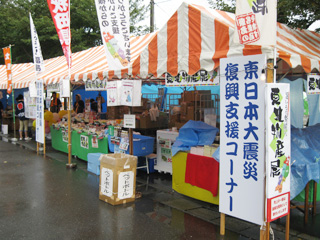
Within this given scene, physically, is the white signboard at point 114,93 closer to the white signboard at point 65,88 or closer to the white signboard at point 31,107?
the white signboard at point 65,88

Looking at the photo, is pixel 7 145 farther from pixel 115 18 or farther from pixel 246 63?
pixel 246 63

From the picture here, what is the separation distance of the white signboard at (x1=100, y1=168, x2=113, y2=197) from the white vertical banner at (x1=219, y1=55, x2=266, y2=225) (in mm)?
2249

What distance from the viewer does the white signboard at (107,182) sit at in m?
5.81

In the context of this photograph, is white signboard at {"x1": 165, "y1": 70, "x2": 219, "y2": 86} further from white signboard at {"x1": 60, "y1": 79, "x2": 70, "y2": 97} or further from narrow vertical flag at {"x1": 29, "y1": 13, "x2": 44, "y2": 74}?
narrow vertical flag at {"x1": 29, "y1": 13, "x2": 44, "y2": 74}

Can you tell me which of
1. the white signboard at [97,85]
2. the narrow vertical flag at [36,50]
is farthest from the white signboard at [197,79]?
the narrow vertical flag at [36,50]

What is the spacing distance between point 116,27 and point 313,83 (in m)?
3.86

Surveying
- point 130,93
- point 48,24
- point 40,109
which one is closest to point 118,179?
point 130,93

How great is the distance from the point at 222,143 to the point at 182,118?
12.2 ft

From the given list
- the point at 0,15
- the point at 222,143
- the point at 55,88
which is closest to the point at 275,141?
the point at 222,143

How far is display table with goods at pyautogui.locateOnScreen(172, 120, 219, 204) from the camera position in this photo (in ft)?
17.7

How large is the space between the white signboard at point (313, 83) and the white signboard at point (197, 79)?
150 centimetres

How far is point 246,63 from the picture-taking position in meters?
4.02

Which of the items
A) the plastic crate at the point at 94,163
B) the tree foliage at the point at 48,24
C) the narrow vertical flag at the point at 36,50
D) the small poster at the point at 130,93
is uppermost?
the tree foliage at the point at 48,24

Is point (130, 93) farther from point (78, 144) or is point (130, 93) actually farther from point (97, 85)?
point (78, 144)
